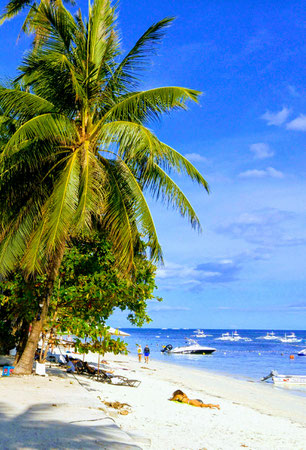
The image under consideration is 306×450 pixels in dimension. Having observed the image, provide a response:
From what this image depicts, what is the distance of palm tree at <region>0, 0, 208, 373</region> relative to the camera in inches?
397

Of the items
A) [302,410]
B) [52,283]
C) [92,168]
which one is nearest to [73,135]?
[92,168]

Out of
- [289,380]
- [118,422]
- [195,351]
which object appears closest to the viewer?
[118,422]

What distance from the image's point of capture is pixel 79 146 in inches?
437

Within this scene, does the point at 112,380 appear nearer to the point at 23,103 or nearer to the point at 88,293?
the point at 88,293

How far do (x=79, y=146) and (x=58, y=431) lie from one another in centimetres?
726

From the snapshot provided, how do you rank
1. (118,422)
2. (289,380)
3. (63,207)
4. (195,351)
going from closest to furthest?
(118,422)
(63,207)
(289,380)
(195,351)

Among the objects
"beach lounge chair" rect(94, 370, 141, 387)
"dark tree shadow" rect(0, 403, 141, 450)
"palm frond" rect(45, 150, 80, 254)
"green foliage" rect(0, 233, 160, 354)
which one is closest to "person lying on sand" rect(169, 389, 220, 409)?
"beach lounge chair" rect(94, 370, 141, 387)

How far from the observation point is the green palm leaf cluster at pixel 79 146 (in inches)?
396

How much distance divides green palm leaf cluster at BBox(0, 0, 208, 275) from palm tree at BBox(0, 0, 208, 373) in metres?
0.03

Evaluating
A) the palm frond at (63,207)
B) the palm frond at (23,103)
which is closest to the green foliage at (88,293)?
the palm frond at (63,207)

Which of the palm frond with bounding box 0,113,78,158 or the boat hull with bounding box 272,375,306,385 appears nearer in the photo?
the palm frond with bounding box 0,113,78,158

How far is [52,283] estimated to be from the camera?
11.7m

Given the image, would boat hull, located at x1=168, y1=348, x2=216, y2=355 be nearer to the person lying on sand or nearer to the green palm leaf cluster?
the person lying on sand

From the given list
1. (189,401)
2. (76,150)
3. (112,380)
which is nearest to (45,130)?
(76,150)
